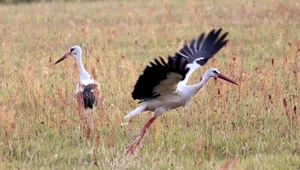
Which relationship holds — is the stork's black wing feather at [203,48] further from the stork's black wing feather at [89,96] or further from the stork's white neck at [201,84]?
the stork's black wing feather at [89,96]

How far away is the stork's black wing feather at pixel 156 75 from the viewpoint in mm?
6125

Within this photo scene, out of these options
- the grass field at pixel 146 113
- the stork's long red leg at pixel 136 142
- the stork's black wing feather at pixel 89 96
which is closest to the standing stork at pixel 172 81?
the stork's long red leg at pixel 136 142

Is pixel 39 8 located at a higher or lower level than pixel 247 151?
higher

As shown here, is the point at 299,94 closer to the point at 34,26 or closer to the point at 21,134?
the point at 21,134

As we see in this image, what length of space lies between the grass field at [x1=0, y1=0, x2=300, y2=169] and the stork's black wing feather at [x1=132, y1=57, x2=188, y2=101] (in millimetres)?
335

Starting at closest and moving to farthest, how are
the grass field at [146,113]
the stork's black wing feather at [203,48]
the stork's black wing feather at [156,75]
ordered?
the stork's black wing feather at [156,75] < the grass field at [146,113] < the stork's black wing feather at [203,48]

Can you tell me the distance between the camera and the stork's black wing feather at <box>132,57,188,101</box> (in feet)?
20.1

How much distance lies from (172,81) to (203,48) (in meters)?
1.02

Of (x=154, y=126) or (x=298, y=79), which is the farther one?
(x=298, y=79)

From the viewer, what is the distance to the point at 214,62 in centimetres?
967

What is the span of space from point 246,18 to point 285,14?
30.8 inches

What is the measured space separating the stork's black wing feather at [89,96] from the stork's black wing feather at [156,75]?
2.32 feet

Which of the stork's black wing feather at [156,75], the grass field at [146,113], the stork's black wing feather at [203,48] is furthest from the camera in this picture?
the stork's black wing feather at [203,48]

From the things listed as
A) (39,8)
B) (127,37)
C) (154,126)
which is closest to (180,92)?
(154,126)
